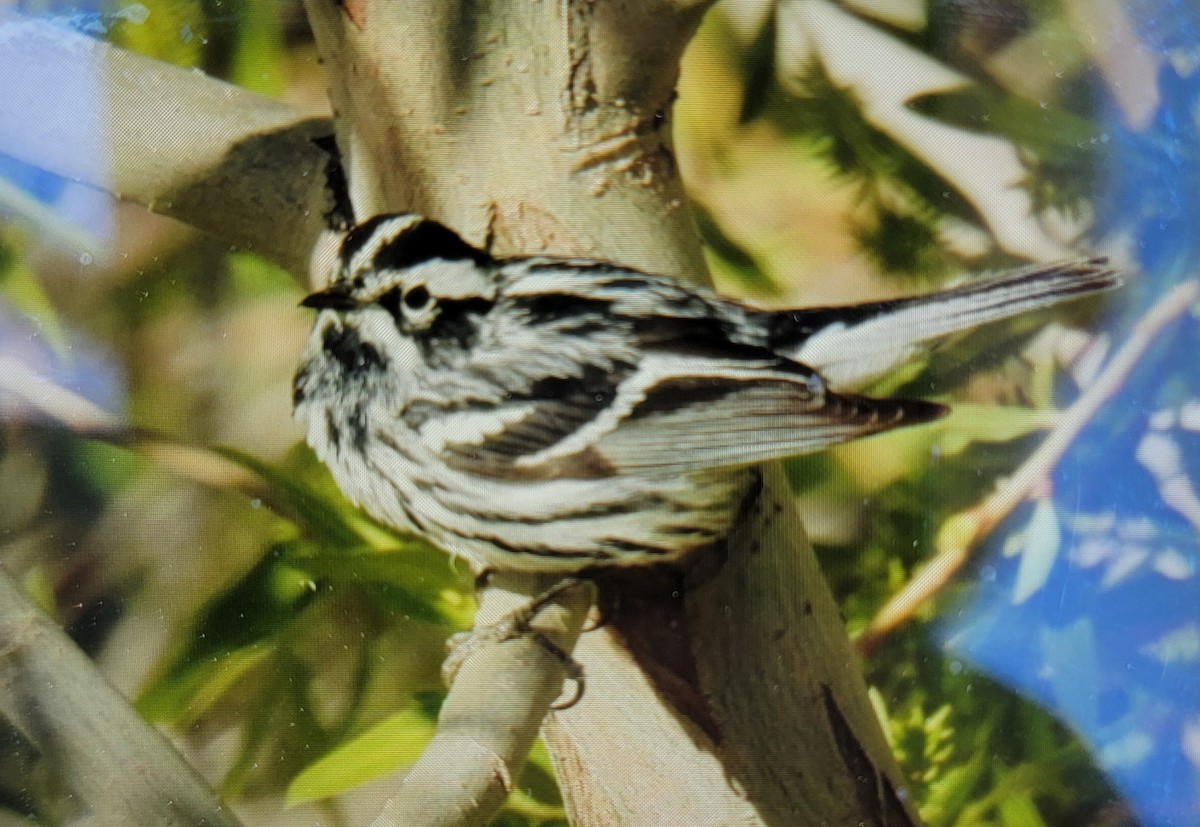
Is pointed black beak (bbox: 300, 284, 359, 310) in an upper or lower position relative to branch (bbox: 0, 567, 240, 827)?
upper

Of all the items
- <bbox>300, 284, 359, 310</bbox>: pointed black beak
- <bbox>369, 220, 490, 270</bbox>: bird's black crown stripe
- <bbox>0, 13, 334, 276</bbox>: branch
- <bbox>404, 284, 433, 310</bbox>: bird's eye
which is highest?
<bbox>0, 13, 334, 276</bbox>: branch

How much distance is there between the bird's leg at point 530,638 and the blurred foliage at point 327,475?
3 cm

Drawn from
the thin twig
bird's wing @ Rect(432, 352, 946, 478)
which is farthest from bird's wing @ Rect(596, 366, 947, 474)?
the thin twig

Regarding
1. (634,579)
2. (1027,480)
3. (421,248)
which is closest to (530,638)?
(634,579)

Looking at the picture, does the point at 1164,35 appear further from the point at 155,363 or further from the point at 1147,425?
the point at 155,363

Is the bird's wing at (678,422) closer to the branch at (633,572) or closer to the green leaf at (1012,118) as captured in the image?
the branch at (633,572)

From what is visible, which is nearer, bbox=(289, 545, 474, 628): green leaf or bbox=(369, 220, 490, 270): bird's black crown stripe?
bbox=(369, 220, 490, 270): bird's black crown stripe

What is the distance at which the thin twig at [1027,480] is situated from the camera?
0.88 m

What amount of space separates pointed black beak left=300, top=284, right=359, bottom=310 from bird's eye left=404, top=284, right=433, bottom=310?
0.04 m

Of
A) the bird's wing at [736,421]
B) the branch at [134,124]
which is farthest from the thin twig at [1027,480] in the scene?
the branch at [134,124]

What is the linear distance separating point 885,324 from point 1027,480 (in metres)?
0.19

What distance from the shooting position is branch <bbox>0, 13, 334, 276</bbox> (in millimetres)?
910

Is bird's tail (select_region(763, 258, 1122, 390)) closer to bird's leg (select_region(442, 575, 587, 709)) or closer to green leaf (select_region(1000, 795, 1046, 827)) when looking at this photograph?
bird's leg (select_region(442, 575, 587, 709))

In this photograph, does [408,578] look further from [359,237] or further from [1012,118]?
[1012,118]
